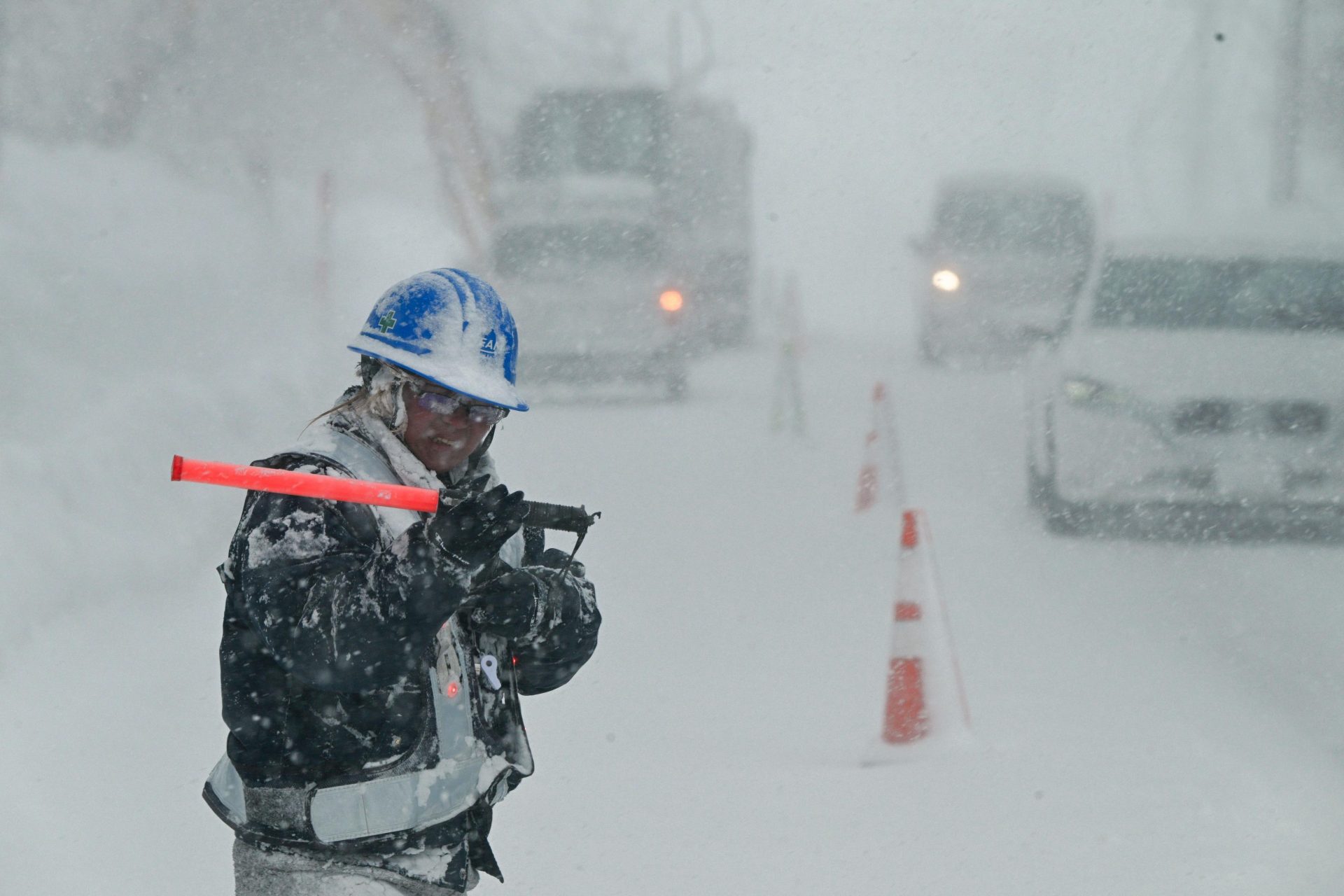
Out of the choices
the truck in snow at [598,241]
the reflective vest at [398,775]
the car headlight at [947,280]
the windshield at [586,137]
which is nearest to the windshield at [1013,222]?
the car headlight at [947,280]

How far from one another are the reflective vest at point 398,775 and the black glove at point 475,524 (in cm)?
15

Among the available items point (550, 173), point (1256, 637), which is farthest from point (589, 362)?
point (1256, 637)

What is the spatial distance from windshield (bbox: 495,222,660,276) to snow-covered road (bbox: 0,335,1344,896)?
242 centimetres

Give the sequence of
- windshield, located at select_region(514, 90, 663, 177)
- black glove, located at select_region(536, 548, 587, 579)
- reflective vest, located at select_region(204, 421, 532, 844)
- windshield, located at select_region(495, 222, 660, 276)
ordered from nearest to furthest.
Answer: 1. reflective vest, located at select_region(204, 421, 532, 844)
2. black glove, located at select_region(536, 548, 587, 579)
3. windshield, located at select_region(495, 222, 660, 276)
4. windshield, located at select_region(514, 90, 663, 177)

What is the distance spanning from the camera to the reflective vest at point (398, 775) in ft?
5.17

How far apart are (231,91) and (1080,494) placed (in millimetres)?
7223

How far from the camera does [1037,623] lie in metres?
5.57

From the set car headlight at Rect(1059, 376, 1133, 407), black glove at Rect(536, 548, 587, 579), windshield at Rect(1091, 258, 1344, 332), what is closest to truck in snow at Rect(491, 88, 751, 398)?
windshield at Rect(1091, 258, 1344, 332)

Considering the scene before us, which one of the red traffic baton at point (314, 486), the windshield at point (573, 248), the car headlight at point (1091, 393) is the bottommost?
the car headlight at point (1091, 393)

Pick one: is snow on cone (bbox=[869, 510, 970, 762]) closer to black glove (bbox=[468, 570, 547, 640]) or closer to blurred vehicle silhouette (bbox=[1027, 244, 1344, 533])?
blurred vehicle silhouette (bbox=[1027, 244, 1344, 533])

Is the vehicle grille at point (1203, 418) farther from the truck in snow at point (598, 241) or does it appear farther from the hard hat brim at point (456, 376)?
the hard hat brim at point (456, 376)

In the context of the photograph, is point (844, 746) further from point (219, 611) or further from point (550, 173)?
point (550, 173)

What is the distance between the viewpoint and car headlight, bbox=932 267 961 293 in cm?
1066

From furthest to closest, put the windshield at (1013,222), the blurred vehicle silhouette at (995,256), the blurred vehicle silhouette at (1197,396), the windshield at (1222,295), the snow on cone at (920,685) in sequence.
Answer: the windshield at (1013,222), the blurred vehicle silhouette at (995,256), the windshield at (1222,295), the blurred vehicle silhouette at (1197,396), the snow on cone at (920,685)
